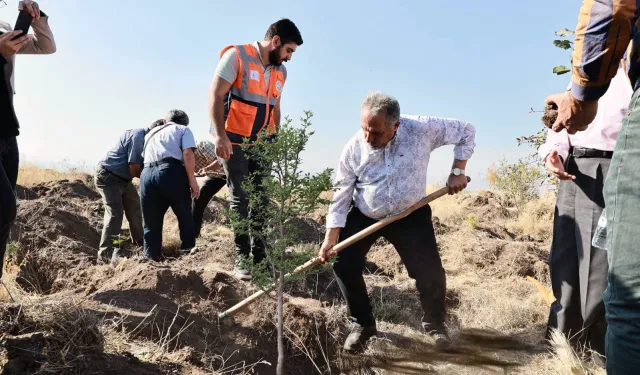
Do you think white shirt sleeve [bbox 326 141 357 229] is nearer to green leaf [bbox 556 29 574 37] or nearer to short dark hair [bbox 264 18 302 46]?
short dark hair [bbox 264 18 302 46]

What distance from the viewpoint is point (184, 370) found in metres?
2.80

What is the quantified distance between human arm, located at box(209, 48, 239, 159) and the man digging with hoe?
1.06 meters

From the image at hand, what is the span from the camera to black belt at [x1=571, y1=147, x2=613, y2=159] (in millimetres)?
2902

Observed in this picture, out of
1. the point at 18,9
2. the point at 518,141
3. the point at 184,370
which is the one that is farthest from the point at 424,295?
the point at 518,141

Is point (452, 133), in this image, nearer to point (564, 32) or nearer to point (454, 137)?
point (454, 137)

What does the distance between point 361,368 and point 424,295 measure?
2.22ft

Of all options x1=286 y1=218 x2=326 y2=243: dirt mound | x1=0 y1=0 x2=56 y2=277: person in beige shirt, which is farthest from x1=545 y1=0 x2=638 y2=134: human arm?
x1=286 y1=218 x2=326 y2=243: dirt mound

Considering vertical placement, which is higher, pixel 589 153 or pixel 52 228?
pixel 589 153

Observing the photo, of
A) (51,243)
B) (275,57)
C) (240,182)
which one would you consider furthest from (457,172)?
(51,243)

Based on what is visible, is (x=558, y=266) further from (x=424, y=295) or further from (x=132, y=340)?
(x=132, y=340)

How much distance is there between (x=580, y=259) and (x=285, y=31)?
282cm

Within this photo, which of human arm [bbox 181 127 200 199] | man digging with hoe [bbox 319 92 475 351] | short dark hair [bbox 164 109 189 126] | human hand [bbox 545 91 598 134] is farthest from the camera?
short dark hair [bbox 164 109 189 126]

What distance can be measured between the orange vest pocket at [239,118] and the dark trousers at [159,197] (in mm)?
1119

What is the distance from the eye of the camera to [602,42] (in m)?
1.52
